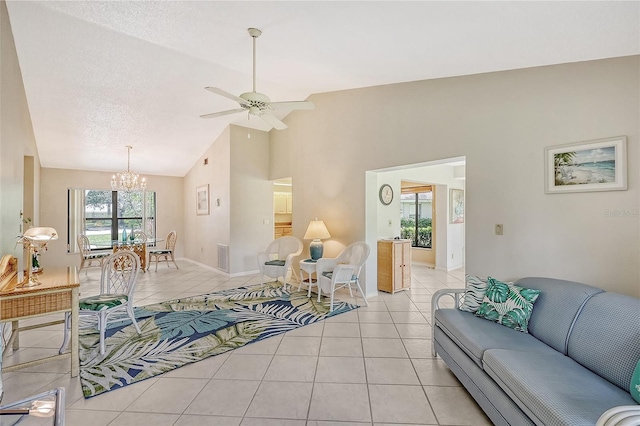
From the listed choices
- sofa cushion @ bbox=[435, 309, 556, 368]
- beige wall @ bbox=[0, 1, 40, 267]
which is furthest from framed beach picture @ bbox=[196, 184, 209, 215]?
sofa cushion @ bbox=[435, 309, 556, 368]

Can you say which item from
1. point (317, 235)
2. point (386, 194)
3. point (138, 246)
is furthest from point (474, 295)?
point (138, 246)

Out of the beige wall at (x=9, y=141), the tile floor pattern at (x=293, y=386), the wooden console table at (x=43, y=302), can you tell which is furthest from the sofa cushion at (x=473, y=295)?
the beige wall at (x=9, y=141)

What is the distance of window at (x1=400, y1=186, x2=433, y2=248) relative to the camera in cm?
743

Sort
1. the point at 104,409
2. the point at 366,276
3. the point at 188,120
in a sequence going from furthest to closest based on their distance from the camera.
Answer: the point at 188,120 → the point at 366,276 → the point at 104,409

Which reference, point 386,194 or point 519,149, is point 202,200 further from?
point 519,149

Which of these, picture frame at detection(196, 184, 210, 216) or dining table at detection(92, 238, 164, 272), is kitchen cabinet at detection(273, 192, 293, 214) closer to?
picture frame at detection(196, 184, 210, 216)

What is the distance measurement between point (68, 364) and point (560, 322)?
410 centimetres

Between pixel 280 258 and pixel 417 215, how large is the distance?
13.3ft

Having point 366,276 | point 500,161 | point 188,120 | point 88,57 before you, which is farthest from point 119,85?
point 500,161

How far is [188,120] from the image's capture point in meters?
5.57

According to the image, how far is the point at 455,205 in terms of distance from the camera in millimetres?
6992

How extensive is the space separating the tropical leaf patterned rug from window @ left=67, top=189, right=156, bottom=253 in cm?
459

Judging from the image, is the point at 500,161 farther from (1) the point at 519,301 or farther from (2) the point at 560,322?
(2) the point at 560,322

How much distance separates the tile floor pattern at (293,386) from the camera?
6.42 feet
